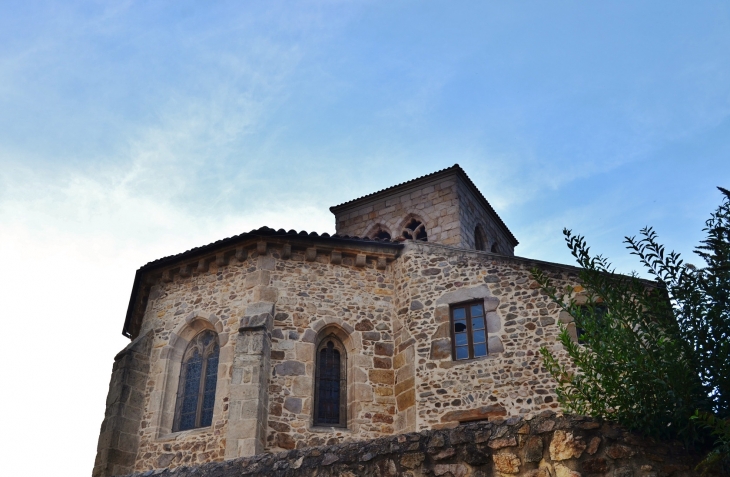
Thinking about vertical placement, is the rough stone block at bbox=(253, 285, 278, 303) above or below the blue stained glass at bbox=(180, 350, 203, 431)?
above

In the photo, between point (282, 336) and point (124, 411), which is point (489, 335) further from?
point (124, 411)

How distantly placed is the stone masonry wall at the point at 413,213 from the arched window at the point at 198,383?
8540mm

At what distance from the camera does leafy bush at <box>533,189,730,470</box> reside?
16.0 feet

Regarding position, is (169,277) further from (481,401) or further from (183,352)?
(481,401)

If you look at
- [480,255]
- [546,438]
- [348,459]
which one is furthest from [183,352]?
[546,438]

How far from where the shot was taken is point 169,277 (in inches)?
553

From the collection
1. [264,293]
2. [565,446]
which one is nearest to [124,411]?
[264,293]

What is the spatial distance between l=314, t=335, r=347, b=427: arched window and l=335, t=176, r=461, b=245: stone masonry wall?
7395 millimetres

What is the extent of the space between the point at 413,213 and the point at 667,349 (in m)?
15.9

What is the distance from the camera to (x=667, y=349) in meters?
5.08

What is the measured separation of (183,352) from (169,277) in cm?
173

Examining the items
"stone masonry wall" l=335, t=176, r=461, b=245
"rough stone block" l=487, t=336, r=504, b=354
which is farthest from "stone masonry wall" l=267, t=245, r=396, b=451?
"stone masonry wall" l=335, t=176, r=461, b=245

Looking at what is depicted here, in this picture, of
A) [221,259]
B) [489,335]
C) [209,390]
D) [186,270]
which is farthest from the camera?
[186,270]

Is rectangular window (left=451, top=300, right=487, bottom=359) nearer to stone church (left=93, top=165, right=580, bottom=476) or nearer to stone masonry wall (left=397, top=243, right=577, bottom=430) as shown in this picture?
stone church (left=93, top=165, right=580, bottom=476)
